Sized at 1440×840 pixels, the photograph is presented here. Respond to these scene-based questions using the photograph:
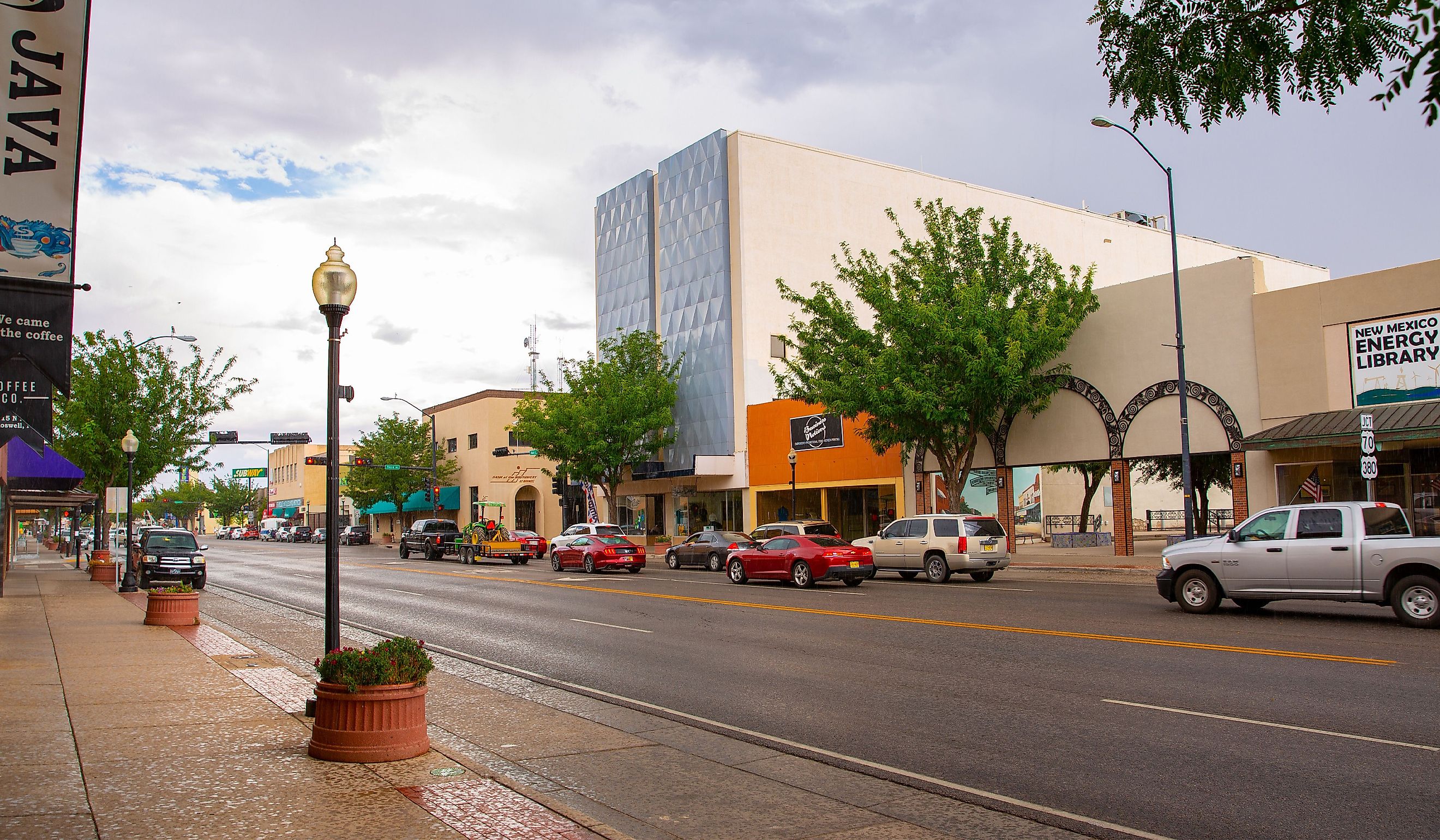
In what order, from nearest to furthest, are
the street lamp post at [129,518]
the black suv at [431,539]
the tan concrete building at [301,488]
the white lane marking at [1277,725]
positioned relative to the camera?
1. the white lane marking at [1277,725]
2. the street lamp post at [129,518]
3. the black suv at [431,539]
4. the tan concrete building at [301,488]

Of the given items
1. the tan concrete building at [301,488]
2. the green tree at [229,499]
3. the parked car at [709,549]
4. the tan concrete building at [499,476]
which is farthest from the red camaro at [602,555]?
the green tree at [229,499]

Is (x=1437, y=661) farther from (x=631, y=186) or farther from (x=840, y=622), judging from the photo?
(x=631, y=186)

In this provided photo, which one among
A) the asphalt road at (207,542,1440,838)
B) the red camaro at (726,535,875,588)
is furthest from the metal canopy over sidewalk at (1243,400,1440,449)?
the red camaro at (726,535,875,588)

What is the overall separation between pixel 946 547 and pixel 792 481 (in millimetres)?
16148

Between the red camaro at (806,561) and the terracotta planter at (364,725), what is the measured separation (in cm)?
1688

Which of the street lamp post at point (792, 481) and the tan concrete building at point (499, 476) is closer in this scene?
the street lamp post at point (792, 481)

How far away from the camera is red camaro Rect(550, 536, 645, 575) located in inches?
1305

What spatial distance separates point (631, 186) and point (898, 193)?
14.0 metres

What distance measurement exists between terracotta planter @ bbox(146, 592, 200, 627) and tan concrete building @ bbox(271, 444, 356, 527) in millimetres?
87322

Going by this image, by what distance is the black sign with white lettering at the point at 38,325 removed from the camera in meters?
7.12

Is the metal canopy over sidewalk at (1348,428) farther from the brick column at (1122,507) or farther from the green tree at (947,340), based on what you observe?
the green tree at (947,340)

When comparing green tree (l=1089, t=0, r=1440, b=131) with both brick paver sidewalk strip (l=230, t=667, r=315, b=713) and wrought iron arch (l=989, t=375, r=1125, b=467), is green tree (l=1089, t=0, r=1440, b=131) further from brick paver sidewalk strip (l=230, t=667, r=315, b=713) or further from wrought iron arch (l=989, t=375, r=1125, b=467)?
wrought iron arch (l=989, t=375, r=1125, b=467)

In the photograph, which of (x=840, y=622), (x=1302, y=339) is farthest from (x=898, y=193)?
(x=840, y=622)

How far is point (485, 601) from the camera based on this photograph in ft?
75.6
